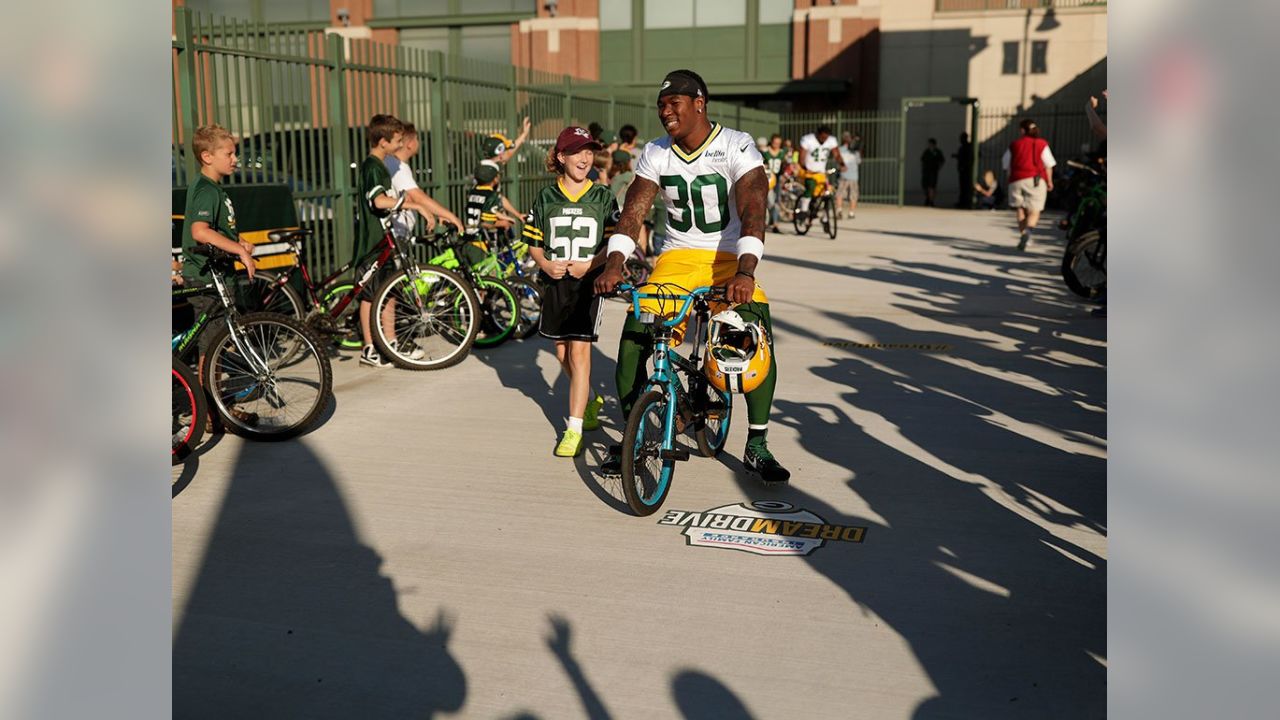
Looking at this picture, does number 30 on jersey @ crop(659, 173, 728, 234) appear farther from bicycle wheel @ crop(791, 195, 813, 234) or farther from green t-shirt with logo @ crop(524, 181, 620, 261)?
bicycle wheel @ crop(791, 195, 813, 234)

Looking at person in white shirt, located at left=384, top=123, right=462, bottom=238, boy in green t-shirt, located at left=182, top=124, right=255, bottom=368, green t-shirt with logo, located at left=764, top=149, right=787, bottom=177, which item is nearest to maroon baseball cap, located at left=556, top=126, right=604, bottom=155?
boy in green t-shirt, located at left=182, top=124, right=255, bottom=368

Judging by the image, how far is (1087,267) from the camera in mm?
13414

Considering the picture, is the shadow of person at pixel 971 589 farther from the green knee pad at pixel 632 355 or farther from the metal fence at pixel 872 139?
the metal fence at pixel 872 139

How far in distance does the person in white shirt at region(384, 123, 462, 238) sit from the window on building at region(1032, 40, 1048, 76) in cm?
3274

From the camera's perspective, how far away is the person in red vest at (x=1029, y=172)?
17.9 metres

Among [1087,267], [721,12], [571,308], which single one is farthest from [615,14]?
[571,308]

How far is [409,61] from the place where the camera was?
41.1 ft

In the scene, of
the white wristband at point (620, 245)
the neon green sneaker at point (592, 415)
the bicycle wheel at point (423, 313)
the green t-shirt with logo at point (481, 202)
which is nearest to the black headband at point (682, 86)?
the white wristband at point (620, 245)
